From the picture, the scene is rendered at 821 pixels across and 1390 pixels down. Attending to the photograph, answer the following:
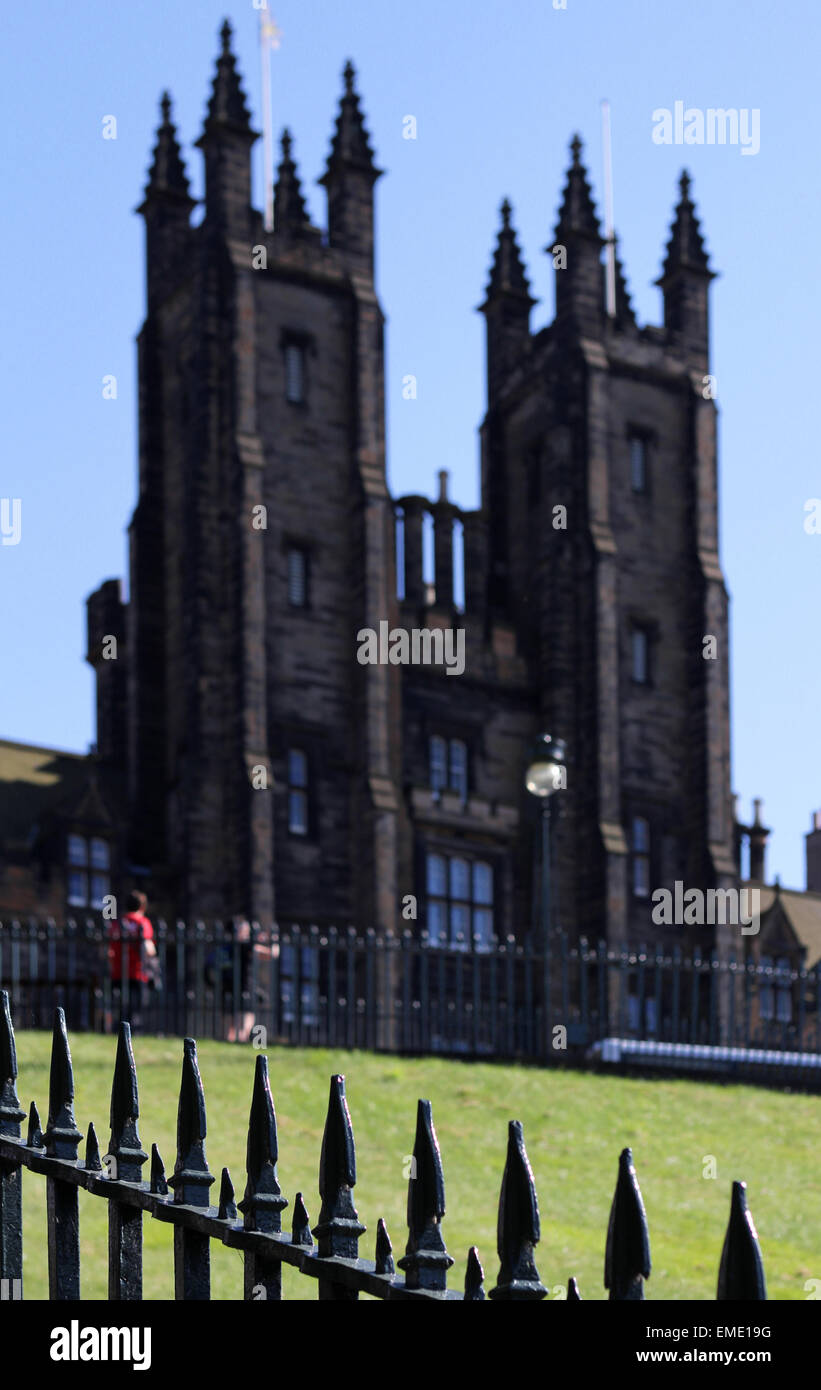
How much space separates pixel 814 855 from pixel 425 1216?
6616 cm

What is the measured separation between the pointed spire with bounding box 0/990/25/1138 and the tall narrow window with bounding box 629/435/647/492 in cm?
4128

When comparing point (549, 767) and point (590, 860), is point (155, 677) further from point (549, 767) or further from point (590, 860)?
point (549, 767)

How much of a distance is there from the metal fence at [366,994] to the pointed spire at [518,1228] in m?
16.0

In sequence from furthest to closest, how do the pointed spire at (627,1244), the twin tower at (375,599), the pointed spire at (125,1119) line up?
the twin tower at (375,599), the pointed spire at (125,1119), the pointed spire at (627,1244)

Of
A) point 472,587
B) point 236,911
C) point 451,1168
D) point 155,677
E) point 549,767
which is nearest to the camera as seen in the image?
point 451,1168

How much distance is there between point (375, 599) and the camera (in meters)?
40.8

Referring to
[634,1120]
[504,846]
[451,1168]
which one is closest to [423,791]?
[504,846]

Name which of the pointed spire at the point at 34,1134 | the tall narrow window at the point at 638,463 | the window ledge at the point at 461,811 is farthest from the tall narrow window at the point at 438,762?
the pointed spire at the point at 34,1134

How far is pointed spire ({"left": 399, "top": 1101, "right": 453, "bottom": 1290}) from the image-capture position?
358 centimetres

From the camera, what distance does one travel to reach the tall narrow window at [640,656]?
4491cm

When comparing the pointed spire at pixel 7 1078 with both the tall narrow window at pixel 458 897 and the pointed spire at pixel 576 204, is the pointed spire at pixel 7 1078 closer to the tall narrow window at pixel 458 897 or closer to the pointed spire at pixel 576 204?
the tall narrow window at pixel 458 897

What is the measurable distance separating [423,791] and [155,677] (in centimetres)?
551
